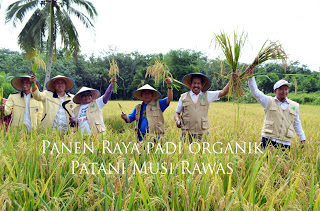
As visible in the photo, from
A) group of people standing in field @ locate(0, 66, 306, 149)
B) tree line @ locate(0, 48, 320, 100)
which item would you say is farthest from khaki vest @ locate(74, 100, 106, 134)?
tree line @ locate(0, 48, 320, 100)

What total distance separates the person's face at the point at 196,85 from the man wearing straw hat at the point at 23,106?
8.18 ft

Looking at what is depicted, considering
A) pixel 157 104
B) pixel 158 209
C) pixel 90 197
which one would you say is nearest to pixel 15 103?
pixel 157 104

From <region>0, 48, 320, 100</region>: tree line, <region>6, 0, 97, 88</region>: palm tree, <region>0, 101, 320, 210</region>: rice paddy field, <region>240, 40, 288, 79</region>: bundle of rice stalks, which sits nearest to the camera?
<region>0, 101, 320, 210</region>: rice paddy field

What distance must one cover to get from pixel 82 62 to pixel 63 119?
109ft

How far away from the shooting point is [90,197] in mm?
1222

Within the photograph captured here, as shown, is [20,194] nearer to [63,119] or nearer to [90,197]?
[90,197]

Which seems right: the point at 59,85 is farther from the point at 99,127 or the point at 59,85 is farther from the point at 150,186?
the point at 150,186

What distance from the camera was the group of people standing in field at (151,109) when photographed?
8.47 ft

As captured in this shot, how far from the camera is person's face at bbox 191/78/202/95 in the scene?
2811 millimetres

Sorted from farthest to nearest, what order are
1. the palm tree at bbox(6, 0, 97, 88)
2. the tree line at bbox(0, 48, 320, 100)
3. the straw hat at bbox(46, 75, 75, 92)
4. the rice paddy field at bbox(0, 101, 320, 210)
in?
→ the tree line at bbox(0, 48, 320, 100)
the palm tree at bbox(6, 0, 97, 88)
the straw hat at bbox(46, 75, 75, 92)
the rice paddy field at bbox(0, 101, 320, 210)

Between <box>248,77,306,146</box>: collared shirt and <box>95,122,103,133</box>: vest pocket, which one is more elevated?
<box>248,77,306,146</box>: collared shirt

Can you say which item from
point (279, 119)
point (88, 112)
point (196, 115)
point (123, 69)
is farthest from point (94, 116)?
point (123, 69)

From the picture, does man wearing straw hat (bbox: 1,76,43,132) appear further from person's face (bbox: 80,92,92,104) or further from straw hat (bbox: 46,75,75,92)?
person's face (bbox: 80,92,92,104)

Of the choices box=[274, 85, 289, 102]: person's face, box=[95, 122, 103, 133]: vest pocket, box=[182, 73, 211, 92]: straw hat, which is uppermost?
box=[182, 73, 211, 92]: straw hat
